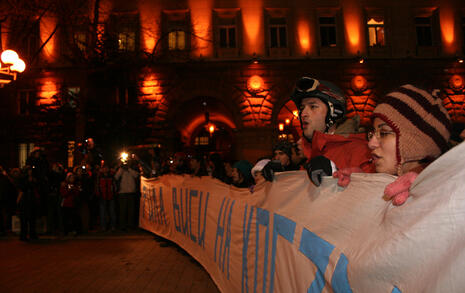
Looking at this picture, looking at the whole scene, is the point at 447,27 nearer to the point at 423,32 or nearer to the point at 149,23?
the point at 423,32

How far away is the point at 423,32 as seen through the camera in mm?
21859

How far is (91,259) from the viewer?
7.34 m

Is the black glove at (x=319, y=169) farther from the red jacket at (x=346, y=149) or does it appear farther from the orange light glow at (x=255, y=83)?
the orange light glow at (x=255, y=83)

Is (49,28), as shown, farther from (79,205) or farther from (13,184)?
(79,205)

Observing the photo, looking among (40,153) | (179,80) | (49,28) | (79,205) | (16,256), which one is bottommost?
(16,256)

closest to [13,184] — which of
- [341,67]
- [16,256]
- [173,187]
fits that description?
[16,256]

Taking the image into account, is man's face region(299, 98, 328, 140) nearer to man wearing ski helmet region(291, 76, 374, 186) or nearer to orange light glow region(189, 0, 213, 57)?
man wearing ski helmet region(291, 76, 374, 186)

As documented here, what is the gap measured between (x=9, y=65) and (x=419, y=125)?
378 inches

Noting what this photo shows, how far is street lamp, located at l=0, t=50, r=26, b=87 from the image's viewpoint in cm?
880

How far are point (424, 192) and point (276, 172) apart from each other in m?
2.06

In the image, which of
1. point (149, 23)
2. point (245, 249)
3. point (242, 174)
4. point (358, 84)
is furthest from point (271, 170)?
point (149, 23)

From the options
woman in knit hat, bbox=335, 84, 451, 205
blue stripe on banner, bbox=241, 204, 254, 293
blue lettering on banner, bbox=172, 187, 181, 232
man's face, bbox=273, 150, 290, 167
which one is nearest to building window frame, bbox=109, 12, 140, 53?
blue lettering on banner, bbox=172, 187, 181, 232

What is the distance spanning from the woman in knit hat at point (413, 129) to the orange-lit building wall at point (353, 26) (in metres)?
20.6

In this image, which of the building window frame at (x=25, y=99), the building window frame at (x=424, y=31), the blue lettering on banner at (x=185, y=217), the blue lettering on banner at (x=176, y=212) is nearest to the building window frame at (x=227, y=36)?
the building window frame at (x=424, y=31)
